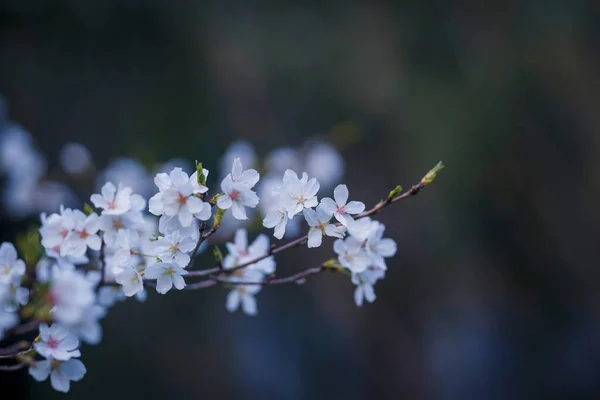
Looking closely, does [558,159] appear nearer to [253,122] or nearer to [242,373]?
[253,122]

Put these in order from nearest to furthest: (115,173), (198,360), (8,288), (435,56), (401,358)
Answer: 1. (8,288)
2. (115,173)
3. (198,360)
4. (401,358)
5. (435,56)

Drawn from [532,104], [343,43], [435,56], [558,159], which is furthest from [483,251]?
[343,43]

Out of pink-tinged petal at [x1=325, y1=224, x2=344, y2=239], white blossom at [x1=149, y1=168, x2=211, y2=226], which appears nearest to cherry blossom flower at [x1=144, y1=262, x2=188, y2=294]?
white blossom at [x1=149, y1=168, x2=211, y2=226]

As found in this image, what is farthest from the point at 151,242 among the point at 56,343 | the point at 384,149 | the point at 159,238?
the point at 384,149

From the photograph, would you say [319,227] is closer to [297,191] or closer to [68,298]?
[297,191]

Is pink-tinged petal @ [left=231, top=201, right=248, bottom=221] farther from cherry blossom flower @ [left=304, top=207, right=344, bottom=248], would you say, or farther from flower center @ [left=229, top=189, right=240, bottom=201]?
cherry blossom flower @ [left=304, top=207, right=344, bottom=248]

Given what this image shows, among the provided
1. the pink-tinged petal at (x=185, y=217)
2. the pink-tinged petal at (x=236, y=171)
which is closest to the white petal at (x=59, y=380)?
the pink-tinged petal at (x=185, y=217)
